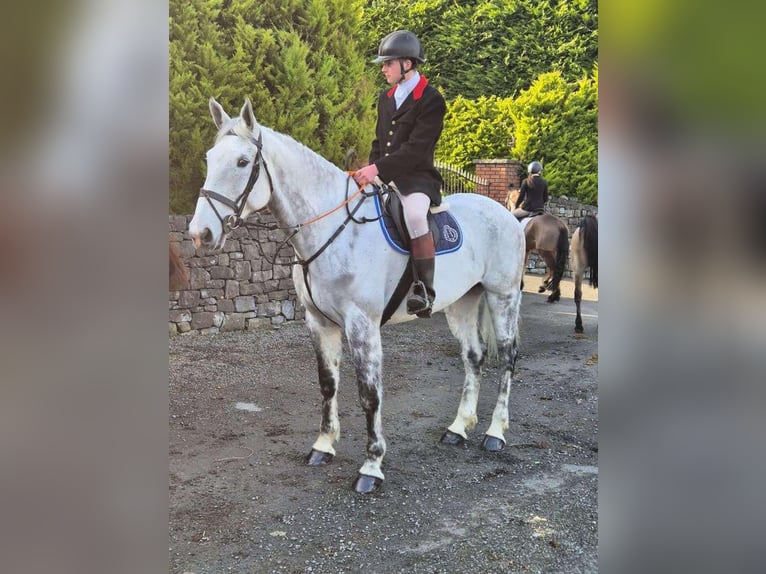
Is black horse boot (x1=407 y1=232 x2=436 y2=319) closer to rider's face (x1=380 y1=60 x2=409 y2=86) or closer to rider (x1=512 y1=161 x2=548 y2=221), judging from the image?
rider's face (x1=380 y1=60 x2=409 y2=86)

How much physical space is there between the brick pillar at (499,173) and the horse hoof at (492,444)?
6.56 metres

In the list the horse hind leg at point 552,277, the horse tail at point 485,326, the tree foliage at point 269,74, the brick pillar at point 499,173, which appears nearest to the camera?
the horse tail at point 485,326

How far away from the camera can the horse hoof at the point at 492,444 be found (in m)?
3.52

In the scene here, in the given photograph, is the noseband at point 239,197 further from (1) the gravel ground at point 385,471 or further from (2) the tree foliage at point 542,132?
(2) the tree foliage at point 542,132

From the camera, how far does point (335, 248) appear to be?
2924 mm

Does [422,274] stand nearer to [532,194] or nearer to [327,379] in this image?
[327,379]

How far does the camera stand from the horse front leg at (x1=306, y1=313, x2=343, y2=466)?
3.19m

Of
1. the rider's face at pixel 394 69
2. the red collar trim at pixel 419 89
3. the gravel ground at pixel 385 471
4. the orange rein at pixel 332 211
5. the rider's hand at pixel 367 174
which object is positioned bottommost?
the gravel ground at pixel 385 471

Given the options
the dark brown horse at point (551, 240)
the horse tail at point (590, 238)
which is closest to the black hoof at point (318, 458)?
the horse tail at point (590, 238)

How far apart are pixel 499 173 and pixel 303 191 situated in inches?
288

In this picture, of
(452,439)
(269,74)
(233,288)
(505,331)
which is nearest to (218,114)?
(505,331)
